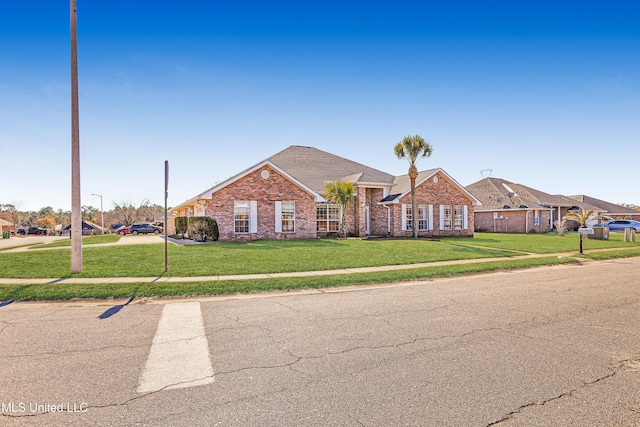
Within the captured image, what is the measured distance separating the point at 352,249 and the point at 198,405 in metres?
14.9

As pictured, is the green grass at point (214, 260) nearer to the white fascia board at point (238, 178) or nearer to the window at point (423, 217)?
the white fascia board at point (238, 178)

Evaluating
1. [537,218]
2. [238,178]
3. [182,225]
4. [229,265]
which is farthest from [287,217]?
[537,218]

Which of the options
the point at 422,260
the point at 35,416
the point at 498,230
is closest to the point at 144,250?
the point at 422,260

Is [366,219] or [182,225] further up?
[366,219]

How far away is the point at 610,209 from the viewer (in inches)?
2092

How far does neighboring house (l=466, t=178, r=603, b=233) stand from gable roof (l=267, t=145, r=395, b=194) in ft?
45.2

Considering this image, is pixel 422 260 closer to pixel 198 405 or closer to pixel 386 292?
pixel 386 292

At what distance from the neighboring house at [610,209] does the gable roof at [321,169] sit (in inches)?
1453

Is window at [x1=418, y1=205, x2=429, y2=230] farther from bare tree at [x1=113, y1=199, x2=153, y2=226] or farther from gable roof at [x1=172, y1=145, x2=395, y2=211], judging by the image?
bare tree at [x1=113, y1=199, x2=153, y2=226]

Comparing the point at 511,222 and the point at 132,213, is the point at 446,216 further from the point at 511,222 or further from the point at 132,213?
the point at 132,213

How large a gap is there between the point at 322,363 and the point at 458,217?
2851cm

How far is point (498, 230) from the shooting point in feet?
130

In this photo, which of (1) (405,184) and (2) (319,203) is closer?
(2) (319,203)

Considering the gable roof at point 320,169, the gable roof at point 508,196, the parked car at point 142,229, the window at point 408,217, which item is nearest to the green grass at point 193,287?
the window at point 408,217
